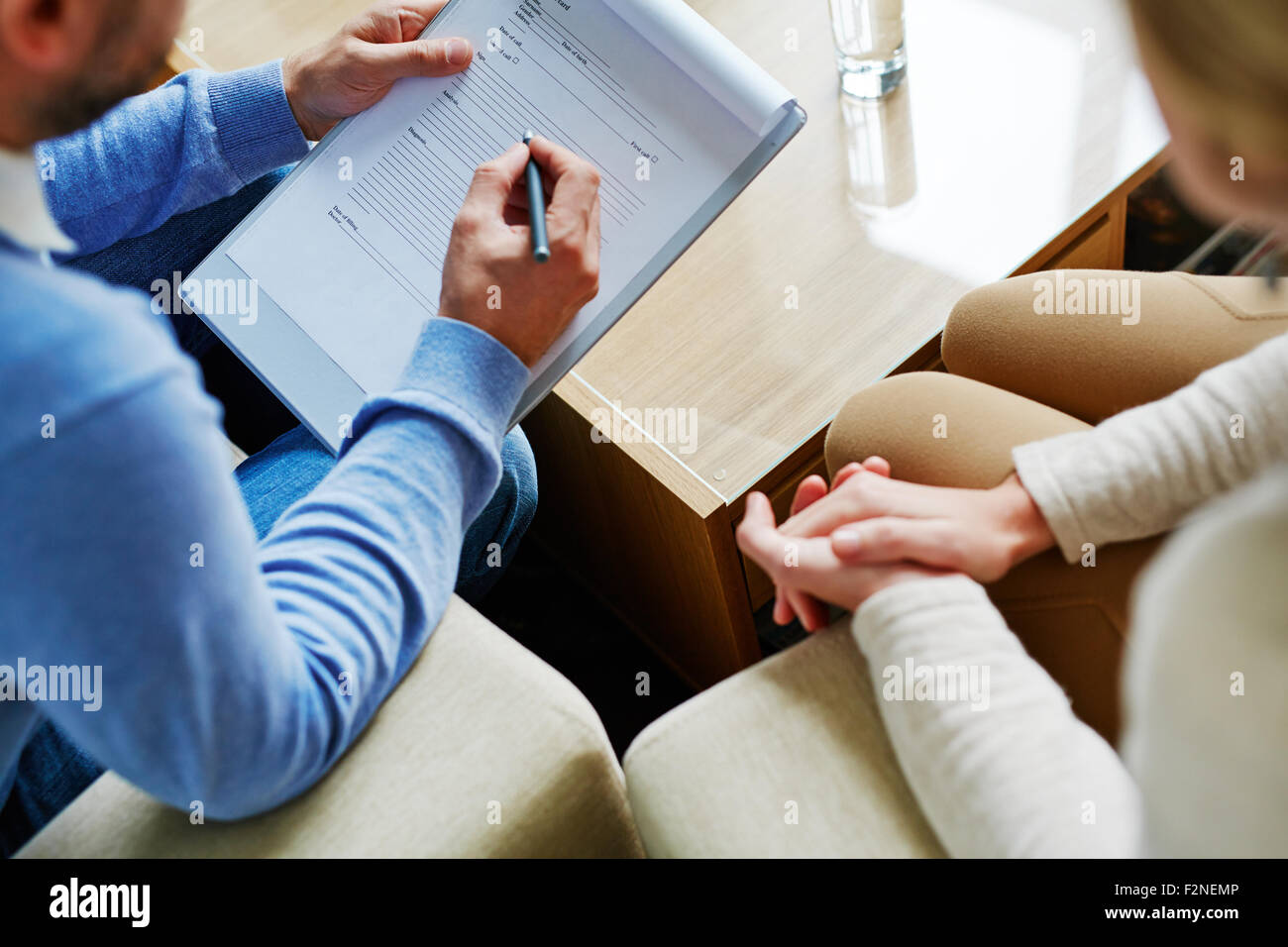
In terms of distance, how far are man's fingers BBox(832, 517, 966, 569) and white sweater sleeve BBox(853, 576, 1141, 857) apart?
17 millimetres

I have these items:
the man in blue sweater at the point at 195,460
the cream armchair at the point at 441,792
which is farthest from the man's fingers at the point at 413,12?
the cream armchair at the point at 441,792

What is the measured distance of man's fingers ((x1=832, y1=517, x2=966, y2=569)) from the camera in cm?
67

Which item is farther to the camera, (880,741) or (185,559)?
(880,741)

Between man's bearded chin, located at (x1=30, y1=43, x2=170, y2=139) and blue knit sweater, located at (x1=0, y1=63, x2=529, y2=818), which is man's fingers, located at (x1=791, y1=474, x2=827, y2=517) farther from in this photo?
man's bearded chin, located at (x1=30, y1=43, x2=170, y2=139)

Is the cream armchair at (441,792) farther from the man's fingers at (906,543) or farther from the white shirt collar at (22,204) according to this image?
the white shirt collar at (22,204)

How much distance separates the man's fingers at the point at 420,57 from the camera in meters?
0.84

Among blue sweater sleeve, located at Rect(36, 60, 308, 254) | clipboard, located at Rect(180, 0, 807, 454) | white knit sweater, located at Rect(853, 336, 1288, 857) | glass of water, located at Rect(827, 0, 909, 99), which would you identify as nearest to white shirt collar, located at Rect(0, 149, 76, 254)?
clipboard, located at Rect(180, 0, 807, 454)

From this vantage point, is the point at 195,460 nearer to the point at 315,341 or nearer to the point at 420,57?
the point at 315,341

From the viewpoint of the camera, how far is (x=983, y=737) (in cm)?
60

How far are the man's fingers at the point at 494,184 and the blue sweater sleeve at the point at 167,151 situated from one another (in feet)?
0.84
